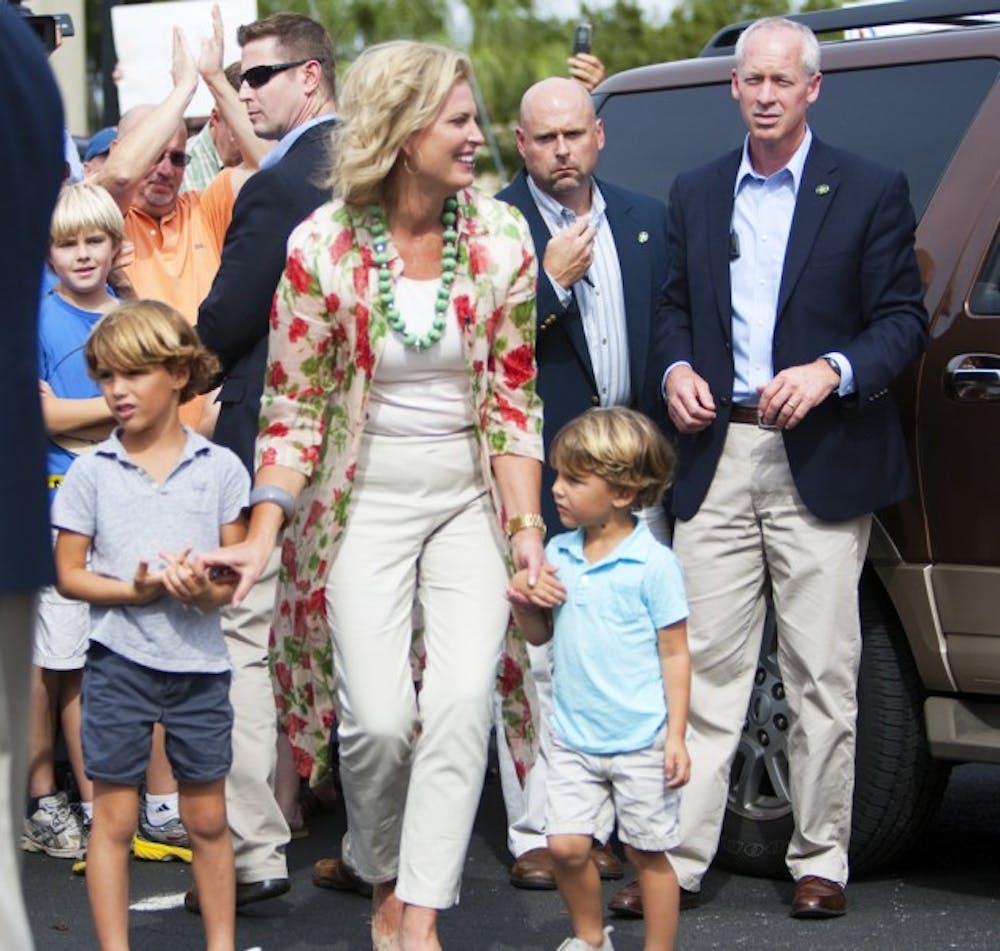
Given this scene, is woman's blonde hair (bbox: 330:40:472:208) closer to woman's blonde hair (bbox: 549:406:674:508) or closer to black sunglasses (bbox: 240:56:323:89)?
woman's blonde hair (bbox: 549:406:674:508)

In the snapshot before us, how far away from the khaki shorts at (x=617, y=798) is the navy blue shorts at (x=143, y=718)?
0.76 m

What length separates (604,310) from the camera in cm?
616

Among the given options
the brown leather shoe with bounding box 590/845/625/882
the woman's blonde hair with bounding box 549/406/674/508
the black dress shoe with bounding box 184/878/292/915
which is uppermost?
the woman's blonde hair with bounding box 549/406/674/508

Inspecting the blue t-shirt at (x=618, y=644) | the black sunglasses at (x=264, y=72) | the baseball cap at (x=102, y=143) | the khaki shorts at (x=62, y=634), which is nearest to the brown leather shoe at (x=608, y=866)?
the blue t-shirt at (x=618, y=644)

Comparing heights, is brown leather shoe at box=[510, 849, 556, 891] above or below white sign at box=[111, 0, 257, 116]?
below

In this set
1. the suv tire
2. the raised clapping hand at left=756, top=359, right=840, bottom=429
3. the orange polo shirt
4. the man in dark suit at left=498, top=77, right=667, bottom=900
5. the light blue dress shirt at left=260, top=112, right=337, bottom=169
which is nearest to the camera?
the raised clapping hand at left=756, top=359, right=840, bottom=429

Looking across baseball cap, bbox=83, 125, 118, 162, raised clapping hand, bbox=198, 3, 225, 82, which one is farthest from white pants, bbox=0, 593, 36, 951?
baseball cap, bbox=83, 125, 118, 162

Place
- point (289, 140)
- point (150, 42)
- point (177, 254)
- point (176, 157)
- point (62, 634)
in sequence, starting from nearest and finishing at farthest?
point (289, 140)
point (62, 634)
point (177, 254)
point (176, 157)
point (150, 42)

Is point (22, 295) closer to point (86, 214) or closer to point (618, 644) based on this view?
point (618, 644)

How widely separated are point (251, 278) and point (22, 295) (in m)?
2.67

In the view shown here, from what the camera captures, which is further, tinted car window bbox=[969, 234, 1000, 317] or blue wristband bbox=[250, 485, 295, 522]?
tinted car window bbox=[969, 234, 1000, 317]

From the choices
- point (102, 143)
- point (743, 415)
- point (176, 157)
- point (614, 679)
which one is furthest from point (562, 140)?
point (102, 143)

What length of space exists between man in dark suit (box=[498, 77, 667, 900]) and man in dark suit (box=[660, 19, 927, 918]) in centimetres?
27

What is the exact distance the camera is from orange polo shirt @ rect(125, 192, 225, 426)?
22.1ft
